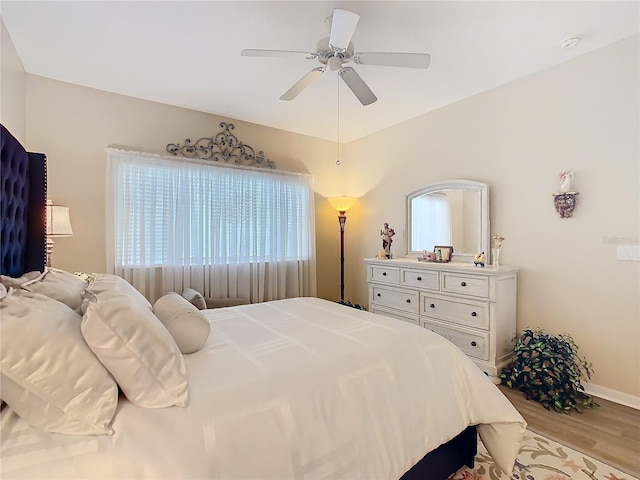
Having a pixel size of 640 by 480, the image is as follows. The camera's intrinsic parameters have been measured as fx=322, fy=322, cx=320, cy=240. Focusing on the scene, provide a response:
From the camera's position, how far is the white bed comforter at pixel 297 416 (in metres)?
0.88

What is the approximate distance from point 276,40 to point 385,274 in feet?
8.21

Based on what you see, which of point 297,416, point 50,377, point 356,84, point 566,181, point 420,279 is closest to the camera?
point 50,377

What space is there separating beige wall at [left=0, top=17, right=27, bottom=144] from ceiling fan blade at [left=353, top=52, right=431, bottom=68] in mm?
2274

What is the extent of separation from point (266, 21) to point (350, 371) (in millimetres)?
2170

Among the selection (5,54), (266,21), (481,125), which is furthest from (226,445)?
(481,125)

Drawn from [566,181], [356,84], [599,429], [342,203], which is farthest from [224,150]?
[599,429]

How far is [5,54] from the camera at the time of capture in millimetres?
2135

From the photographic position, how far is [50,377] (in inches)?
35.8

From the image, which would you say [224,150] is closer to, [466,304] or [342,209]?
[342,209]

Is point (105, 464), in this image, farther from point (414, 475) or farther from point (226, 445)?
point (414, 475)

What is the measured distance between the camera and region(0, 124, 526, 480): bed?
0.89 meters

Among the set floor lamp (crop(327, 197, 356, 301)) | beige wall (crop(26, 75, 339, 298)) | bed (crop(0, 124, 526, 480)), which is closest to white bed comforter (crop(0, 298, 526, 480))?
bed (crop(0, 124, 526, 480))

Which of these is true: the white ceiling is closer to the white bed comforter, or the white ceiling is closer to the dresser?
the dresser

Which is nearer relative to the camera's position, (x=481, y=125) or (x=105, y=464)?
(x=105, y=464)
